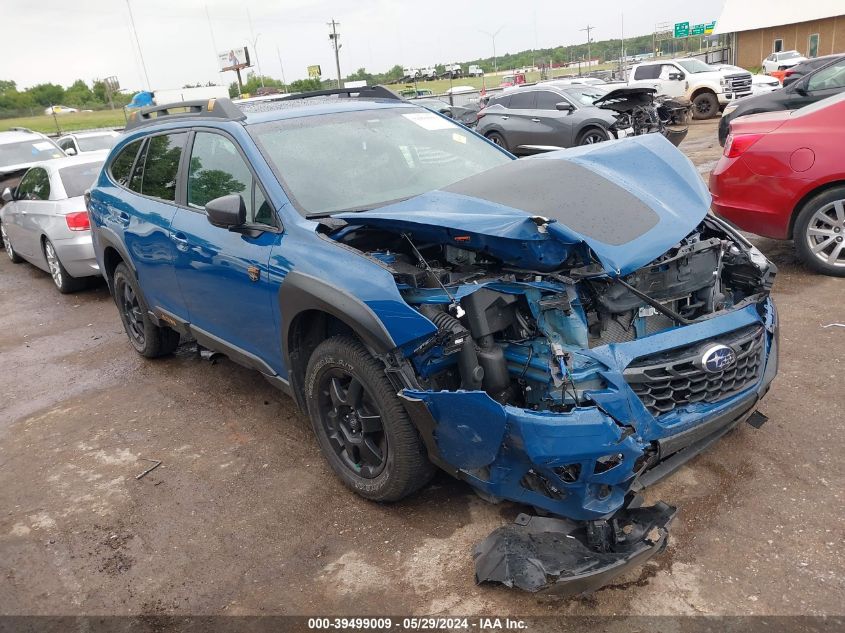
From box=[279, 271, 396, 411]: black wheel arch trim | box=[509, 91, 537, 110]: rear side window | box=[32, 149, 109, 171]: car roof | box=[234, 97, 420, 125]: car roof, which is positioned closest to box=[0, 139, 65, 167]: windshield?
box=[32, 149, 109, 171]: car roof

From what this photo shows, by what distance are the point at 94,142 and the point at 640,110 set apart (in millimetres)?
11787

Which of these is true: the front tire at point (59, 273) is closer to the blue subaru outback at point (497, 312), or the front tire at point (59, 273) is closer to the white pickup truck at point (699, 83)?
the blue subaru outback at point (497, 312)

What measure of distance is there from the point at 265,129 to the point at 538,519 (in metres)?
2.64

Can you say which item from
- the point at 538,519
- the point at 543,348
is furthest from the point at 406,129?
the point at 538,519

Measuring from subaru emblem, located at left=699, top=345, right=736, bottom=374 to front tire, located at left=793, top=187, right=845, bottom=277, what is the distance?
136 inches

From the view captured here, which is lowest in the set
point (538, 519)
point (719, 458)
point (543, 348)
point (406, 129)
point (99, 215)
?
point (719, 458)

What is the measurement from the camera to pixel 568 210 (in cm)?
298

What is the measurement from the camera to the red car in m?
5.39

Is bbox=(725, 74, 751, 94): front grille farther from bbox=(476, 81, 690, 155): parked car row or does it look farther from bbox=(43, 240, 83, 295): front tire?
bbox=(43, 240, 83, 295): front tire

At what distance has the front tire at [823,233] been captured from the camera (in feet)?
17.8

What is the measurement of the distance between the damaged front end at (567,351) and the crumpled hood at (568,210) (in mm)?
12

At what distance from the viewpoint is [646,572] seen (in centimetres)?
269

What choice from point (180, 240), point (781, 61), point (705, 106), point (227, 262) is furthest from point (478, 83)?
point (227, 262)

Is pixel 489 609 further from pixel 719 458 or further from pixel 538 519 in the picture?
pixel 719 458
